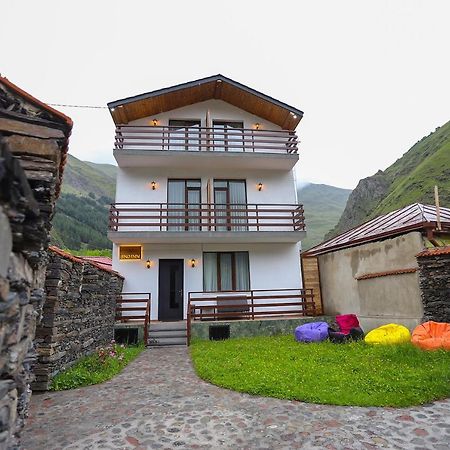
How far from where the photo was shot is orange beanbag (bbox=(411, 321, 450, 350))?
283 inches

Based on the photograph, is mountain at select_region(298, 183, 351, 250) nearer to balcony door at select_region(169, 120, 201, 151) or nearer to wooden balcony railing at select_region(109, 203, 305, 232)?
wooden balcony railing at select_region(109, 203, 305, 232)

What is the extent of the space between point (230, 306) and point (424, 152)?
1972 inches

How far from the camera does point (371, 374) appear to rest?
5891mm

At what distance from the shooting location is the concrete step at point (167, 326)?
439 inches

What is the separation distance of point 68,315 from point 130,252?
6.61 metres

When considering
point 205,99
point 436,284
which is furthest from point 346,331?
point 205,99

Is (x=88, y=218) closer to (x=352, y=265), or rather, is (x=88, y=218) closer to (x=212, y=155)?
(x=212, y=155)

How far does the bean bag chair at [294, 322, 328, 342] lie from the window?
3785 millimetres

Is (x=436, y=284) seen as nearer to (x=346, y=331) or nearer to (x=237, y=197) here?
(x=346, y=331)

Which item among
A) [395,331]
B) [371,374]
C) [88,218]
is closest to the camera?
[371,374]

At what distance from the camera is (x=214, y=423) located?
13.8ft

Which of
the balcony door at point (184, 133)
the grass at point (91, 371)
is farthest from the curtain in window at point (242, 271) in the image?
the grass at point (91, 371)

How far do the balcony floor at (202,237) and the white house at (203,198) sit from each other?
0.13ft

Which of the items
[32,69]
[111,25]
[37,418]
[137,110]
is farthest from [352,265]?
[32,69]
